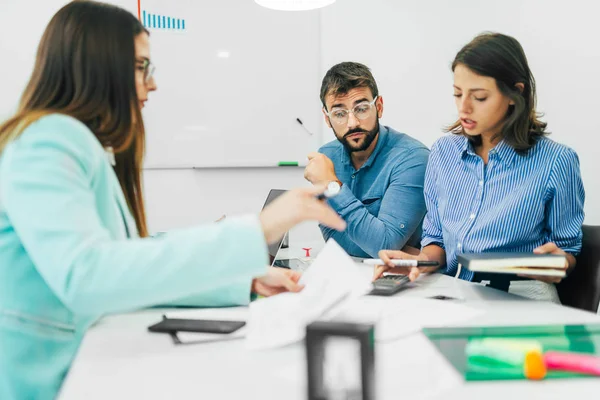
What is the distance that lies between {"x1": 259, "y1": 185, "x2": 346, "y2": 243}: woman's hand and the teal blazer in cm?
5

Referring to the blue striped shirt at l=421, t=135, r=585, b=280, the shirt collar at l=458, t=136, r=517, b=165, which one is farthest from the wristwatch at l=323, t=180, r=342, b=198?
the shirt collar at l=458, t=136, r=517, b=165

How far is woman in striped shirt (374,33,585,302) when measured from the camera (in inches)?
60.8

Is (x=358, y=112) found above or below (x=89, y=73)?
below

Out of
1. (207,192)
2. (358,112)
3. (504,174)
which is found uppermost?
(358,112)

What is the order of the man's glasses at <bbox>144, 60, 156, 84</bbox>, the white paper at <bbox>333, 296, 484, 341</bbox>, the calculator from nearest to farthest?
the white paper at <bbox>333, 296, 484, 341</bbox> < the man's glasses at <bbox>144, 60, 156, 84</bbox> < the calculator

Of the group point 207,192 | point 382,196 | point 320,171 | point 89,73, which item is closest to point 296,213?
point 89,73

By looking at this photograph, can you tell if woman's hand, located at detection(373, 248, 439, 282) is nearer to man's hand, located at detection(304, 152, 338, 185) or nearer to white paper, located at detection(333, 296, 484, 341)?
white paper, located at detection(333, 296, 484, 341)

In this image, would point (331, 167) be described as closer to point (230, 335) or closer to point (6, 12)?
point (230, 335)

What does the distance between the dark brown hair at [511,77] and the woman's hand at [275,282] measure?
866mm

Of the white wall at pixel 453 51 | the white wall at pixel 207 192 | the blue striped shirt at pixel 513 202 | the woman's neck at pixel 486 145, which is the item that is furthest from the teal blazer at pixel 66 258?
the white wall at pixel 207 192

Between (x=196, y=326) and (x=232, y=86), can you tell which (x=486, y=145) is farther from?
(x=232, y=86)

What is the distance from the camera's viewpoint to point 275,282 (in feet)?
3.82

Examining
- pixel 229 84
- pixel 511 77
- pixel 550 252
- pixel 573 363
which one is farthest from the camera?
pixel 229 84

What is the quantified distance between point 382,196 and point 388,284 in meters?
0.85
